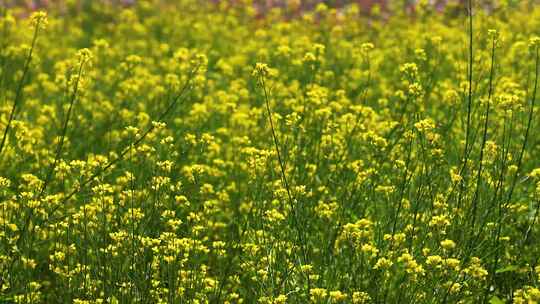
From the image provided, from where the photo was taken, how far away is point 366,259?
147 inches

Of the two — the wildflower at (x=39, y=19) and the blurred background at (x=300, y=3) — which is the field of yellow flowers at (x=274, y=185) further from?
the blurred background at (x=300, y=3)

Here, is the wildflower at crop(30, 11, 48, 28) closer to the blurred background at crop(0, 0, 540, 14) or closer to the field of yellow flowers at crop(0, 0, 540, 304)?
the field of yellow flowers at crop(0, 0, 540, 304)

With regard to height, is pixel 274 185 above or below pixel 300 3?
below

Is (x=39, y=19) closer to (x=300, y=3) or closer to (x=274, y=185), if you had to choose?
(x=274, y=185)

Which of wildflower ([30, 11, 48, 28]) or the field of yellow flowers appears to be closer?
the field of yellow flowers

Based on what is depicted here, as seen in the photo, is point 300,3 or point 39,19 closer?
point 39,19

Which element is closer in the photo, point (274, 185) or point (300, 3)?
point (274, 185)

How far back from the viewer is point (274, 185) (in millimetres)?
4320

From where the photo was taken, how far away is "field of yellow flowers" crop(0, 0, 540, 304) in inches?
146

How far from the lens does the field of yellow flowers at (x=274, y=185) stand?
371cm

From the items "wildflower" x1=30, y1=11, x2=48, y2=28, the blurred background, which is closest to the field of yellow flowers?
"wildflower" x1=30, y1=11, x2=48, y2=28

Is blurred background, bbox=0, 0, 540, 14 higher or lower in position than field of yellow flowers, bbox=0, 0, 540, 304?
higher

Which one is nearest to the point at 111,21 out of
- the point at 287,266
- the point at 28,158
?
the point at 28,158

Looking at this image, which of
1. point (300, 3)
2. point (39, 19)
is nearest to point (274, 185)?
point (39, 19)
